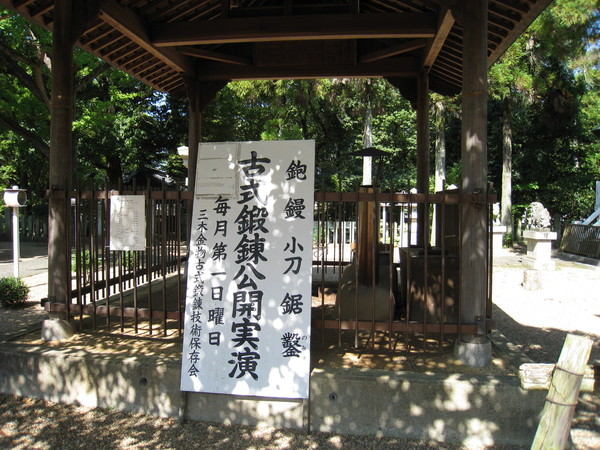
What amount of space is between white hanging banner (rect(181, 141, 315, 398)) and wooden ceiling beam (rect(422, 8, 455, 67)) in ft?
7.08

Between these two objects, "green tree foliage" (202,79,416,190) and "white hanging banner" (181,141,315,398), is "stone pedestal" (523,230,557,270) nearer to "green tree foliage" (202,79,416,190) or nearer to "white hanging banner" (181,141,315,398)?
"green tree foliage" (202,79,416,190)

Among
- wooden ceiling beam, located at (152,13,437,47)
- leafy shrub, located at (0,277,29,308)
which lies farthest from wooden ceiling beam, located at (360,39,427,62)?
leafy shrub, located at (0,277,29,308)

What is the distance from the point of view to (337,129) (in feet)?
105

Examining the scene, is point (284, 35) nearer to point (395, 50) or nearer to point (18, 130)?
point (395, 50)

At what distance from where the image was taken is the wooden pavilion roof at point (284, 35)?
495 centimetres

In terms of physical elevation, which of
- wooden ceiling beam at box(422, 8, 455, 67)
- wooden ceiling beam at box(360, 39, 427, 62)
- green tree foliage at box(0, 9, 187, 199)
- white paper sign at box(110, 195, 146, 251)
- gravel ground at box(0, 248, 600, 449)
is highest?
green tree foliage at box(0, 9, 187, 199)

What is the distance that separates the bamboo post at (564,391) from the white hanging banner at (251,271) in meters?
1.72

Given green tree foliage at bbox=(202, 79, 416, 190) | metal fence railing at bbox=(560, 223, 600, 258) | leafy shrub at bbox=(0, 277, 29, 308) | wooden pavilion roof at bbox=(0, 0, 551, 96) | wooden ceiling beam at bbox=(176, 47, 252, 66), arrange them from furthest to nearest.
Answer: green tree foliage at bbox=(202, 79, 416, 190) < metal fence railing at bbox=(560, 223, 600, 258) < leafy shrub at bbox=(0, 277, 29, 308) < wooden ceiling beam at bbox=(176, 47, 252, 66) < wooden pavilion roof at bbox=(0, 0, 551, 96)

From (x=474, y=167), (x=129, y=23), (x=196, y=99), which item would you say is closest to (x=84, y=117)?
Answer: (x=196, y=99)

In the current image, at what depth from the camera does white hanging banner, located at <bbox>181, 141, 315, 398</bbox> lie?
376cm

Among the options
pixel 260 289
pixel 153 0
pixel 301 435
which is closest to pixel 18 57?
pixel 153 0

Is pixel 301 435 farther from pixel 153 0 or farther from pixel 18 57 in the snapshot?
A: pixel 18 57

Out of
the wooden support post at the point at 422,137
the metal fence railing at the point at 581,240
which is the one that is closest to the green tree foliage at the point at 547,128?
the metal fence railing at the point at 581,240

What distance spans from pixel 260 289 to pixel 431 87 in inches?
212
